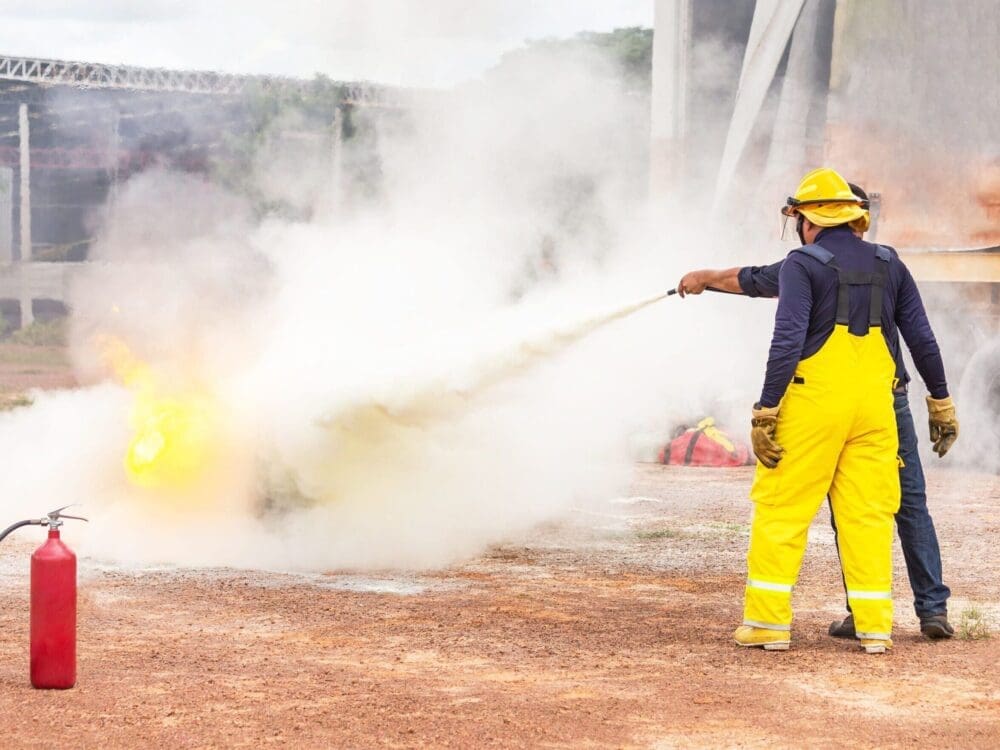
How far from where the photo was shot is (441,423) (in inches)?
297

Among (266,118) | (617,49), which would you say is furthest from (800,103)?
(266,118)

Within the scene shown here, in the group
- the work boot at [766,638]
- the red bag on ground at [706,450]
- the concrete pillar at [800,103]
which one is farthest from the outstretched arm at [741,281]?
the red bag on ground at [706,450]

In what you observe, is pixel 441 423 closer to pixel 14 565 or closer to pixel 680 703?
pixel 14 565

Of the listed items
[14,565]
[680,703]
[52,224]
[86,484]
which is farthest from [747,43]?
[52,224]

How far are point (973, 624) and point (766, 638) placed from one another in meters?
1.12

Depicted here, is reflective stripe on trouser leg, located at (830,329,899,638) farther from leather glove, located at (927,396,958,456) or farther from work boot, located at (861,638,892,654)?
leather glove, located at (927,396,958,456)

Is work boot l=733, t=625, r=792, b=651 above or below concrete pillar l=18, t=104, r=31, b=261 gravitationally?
below

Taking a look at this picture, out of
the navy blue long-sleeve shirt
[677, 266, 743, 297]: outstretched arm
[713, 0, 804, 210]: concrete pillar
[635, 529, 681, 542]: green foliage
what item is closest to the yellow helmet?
the navy blue long-sleeve shirt

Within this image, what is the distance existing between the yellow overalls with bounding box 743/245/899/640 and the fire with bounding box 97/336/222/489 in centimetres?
356

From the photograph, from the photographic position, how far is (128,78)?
59.0 feet

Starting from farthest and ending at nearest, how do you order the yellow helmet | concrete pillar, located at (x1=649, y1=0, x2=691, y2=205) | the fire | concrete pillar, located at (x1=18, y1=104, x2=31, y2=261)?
concrete pillar, located at (x1=18, y1=104, x2=31, y2=261), concrete pillar, located at (x1=649, y1=0, x2=691, y2=205), the fire, the yellow helmet

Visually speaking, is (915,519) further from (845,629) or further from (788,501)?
(788,501)

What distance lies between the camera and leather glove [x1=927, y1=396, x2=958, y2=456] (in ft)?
18.1

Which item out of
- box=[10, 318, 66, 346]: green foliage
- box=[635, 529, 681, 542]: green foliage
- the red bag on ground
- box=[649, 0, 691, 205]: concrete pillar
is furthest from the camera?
box=[10, 318, 66, 346]: green foliage
